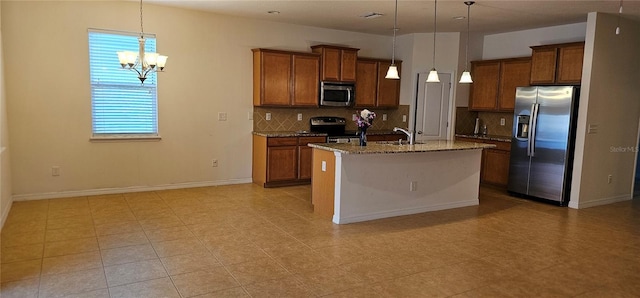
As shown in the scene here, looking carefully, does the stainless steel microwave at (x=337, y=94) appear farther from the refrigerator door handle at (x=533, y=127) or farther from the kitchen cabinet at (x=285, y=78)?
the refrigerator door handle at (x=533, y=127)

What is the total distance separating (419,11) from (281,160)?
296 centimetres

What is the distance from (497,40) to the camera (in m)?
7.54

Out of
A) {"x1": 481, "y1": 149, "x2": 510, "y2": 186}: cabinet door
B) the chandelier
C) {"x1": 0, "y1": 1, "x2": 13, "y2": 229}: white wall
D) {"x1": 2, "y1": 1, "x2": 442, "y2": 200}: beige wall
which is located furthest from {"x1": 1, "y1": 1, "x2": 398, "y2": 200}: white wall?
{"x1": 481, "y1": 149, "x2": 510, "y2": 186}: cabinet door

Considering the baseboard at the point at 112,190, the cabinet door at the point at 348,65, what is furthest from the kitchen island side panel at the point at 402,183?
the baseboard at the point at 112,190

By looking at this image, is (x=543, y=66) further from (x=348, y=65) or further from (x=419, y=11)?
(x=348, y=65)

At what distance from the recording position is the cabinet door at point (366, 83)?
7.62 meters

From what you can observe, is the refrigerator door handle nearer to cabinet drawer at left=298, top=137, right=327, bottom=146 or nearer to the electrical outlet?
the electrical outlet

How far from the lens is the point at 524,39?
709 cm

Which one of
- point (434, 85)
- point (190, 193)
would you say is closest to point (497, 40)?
point (434, 85)

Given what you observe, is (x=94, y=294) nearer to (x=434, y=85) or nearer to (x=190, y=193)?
(x=190, y=193)

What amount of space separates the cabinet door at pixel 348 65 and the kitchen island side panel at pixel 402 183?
2536 millimetres

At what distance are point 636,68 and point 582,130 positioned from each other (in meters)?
1.43

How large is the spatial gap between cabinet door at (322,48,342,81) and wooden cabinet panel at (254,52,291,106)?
2.07 feet

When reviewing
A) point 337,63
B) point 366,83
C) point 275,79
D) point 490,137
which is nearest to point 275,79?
point 275,79
